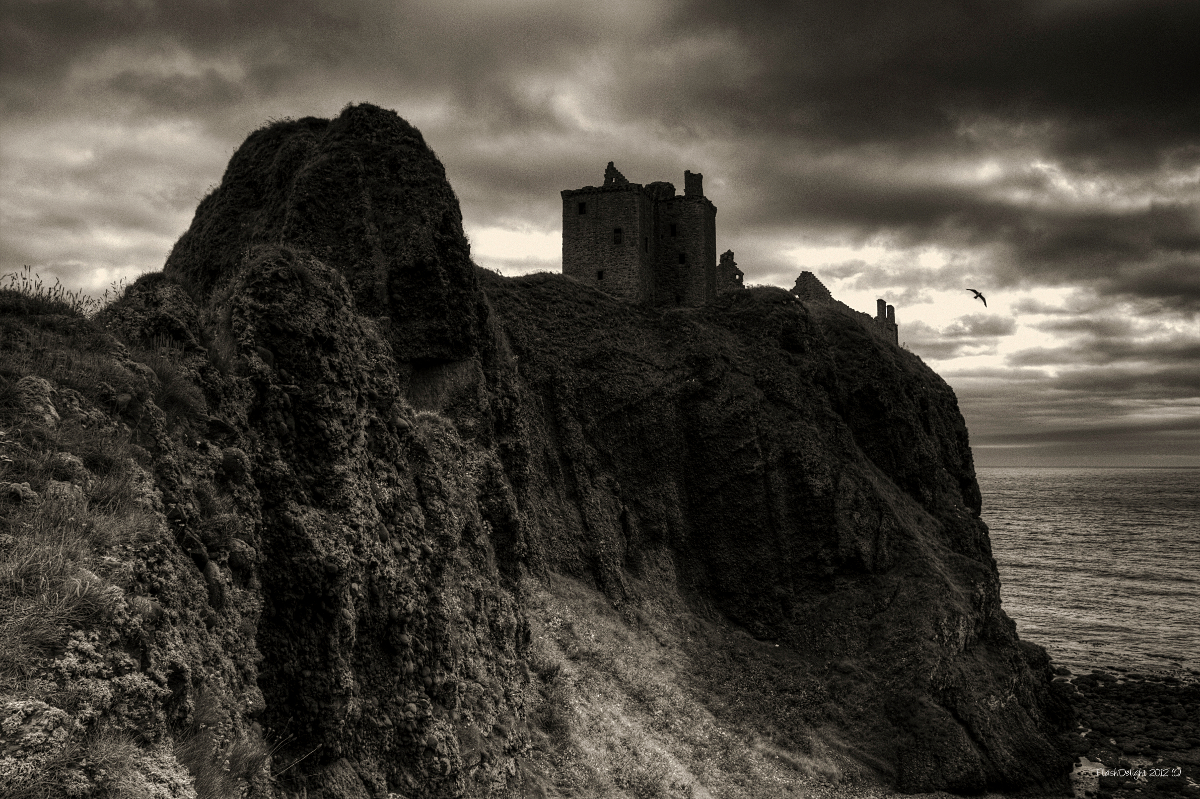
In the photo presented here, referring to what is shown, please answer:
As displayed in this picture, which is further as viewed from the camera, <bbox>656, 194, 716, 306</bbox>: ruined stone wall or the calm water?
<bbox>656, 194, 716, 306</bbox>: ruined stone wall

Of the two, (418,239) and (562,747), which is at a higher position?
(418,239)

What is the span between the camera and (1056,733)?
29672 mm

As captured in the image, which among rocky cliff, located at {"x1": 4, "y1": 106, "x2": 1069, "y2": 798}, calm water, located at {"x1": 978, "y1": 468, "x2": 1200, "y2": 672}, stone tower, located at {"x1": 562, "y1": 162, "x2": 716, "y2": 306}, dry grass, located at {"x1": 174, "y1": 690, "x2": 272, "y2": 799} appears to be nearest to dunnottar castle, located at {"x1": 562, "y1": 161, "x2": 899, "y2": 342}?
stone tower, located at {"x1": 562, "y1": 162, "x2": 716, "y2": 306}

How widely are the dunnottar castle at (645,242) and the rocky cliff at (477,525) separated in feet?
28.4

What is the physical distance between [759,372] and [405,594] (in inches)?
944

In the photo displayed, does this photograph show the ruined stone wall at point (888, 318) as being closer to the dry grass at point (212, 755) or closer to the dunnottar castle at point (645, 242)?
the dunnottar castle at point (645, 242)

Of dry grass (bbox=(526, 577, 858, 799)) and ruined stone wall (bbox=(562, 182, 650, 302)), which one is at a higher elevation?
ruined stone wall (bbox=(562, 182, 650, 302))

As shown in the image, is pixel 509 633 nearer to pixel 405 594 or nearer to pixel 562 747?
pixel 562 747

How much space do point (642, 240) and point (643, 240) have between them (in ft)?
0.66

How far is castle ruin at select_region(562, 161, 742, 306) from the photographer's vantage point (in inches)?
1757

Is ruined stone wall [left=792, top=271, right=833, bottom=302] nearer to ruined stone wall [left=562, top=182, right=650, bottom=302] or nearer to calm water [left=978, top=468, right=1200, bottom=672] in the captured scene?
ruined stone wall [left=562, top=182, right=650, bottom=302]

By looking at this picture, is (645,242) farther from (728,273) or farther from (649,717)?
(649,717)

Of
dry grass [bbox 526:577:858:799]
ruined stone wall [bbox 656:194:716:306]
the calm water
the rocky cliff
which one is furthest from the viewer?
ruined stone wall [bbox 656:194:716:306]

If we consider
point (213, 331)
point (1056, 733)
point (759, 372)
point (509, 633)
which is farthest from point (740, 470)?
point (213, 331)
